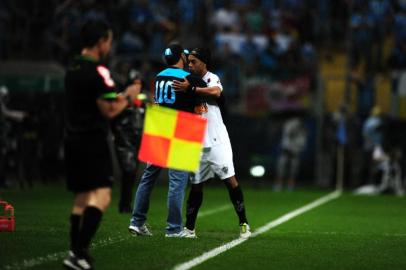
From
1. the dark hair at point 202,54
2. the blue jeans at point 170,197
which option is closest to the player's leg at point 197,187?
the blue jeans at point 170,197

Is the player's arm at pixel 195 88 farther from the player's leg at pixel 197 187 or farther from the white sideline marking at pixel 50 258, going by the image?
the white sideline marking at pixel 50 258

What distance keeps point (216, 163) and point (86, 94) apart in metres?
3.86

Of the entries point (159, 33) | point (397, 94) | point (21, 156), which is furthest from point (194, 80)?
point (159, 33)

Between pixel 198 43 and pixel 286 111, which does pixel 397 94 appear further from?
pixel 198 43

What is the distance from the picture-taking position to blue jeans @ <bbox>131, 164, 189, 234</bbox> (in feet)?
41.2

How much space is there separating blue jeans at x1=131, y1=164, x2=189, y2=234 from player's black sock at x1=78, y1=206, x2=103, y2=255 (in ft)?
11.1

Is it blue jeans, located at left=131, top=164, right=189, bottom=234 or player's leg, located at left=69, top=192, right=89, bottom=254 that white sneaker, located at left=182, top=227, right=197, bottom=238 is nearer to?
blue jeans, located at left=131, top=164, right=189, bottom=234

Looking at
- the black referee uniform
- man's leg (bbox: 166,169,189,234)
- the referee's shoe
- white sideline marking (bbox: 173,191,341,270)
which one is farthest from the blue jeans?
the referee's shoe

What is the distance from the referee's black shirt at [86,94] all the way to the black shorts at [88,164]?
0.08 m

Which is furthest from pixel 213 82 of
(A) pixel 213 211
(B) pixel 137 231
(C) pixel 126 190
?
(A) pixel 213 211

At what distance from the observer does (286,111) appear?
95.7 ft

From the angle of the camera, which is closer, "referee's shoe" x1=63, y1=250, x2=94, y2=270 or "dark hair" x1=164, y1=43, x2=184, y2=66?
"referee's shoe" x1=63, y1=250, x2=94, y2=270

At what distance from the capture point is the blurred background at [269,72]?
88.0ft

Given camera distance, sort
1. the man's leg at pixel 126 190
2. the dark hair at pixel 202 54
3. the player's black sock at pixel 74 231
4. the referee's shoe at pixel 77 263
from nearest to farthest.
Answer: the referee's shoe at pixel 77 263 → the player's black sock at pixel 74 231 → the dark hair at pixel 202 54 → the man's leg at pixel 126 190
